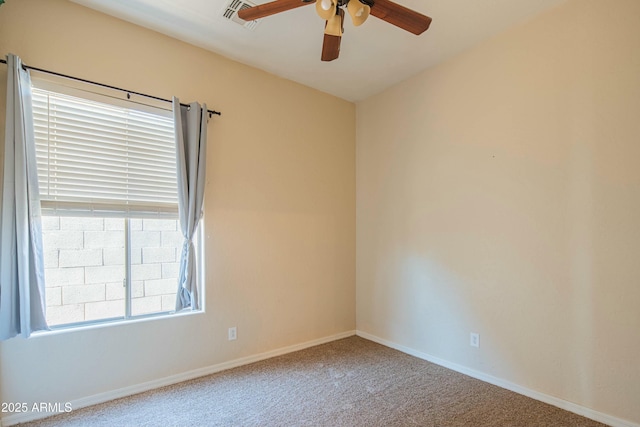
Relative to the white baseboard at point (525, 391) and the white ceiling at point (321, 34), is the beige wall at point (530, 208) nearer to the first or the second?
the white baseboard at point (525, 391)

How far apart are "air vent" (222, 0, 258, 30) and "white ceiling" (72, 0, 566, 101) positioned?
34 millimetres

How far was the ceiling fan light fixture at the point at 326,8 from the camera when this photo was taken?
5.39 feet

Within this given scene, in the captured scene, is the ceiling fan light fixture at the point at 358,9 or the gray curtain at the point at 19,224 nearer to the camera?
the ceiling fan light fixture at the point at 358,9

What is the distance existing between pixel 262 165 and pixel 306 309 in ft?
5.25

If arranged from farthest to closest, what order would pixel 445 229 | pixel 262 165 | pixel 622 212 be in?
pixel 262 165, pixel 445 229, pixel 622 212

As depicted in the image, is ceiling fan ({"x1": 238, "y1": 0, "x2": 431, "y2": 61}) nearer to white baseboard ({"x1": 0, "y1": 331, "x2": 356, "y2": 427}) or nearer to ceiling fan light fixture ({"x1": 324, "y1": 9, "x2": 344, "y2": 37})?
ceiling fan light fixture ({"x1": 324, "y1": 9, "x2": 344, "y2": 37})

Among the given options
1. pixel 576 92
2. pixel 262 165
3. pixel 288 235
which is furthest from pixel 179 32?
pixel 576 92

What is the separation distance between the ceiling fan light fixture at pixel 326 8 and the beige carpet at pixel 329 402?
8.02 ft

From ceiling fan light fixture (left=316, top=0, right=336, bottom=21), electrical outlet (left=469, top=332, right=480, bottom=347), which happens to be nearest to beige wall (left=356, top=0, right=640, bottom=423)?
electrical outlet (left=469, top=332, right=480, bottom=347)

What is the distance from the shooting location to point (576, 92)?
222cm

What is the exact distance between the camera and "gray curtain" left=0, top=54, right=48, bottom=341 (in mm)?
1954

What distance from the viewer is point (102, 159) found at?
2393 millimetres

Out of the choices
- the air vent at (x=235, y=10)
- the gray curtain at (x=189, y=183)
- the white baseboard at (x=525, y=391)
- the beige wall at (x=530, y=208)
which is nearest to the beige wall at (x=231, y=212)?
the gray curtain at (x=189, y=183)

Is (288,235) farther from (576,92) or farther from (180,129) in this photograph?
(576,92)
